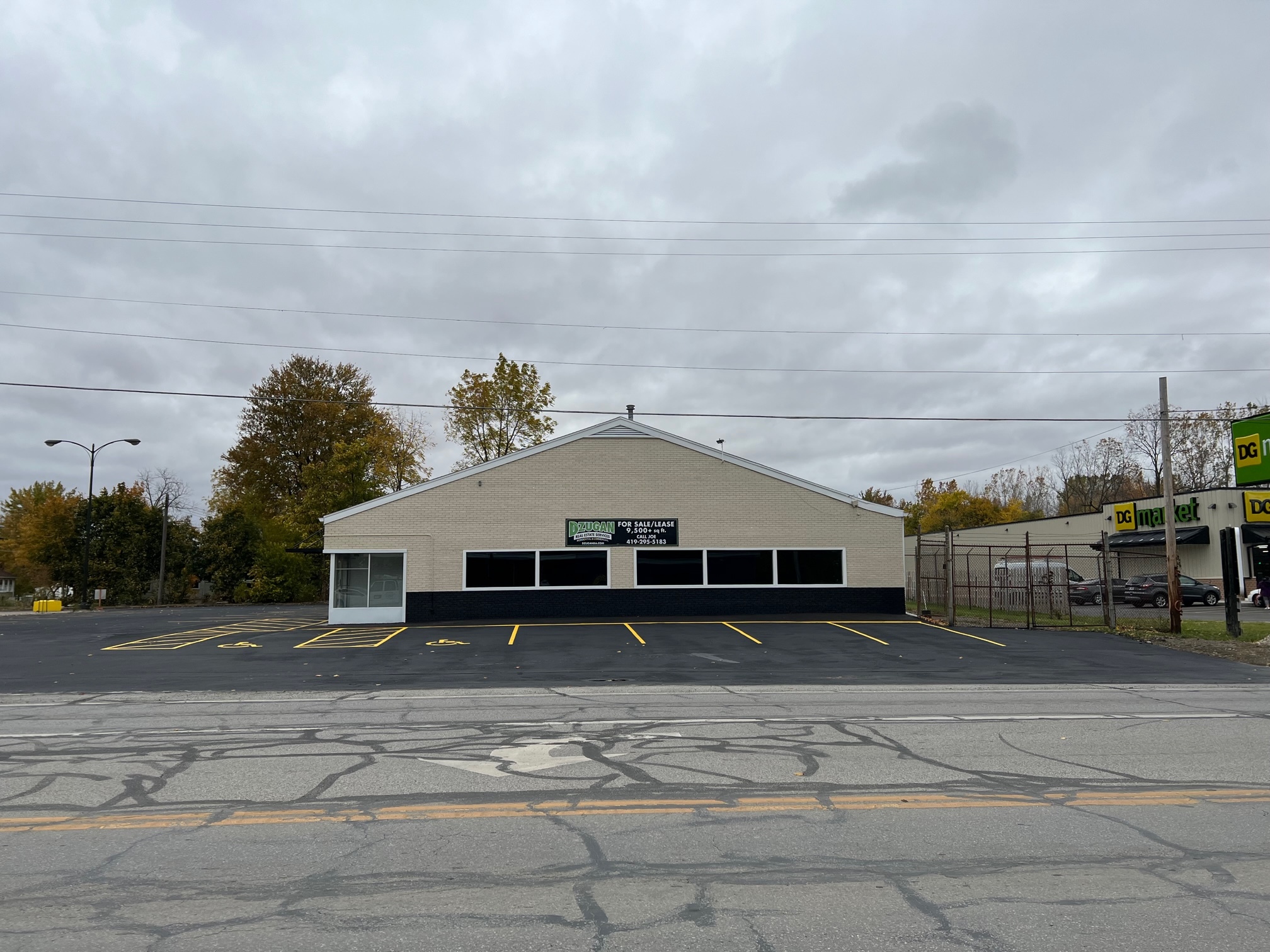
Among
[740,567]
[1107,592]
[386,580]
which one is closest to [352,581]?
[386,580]

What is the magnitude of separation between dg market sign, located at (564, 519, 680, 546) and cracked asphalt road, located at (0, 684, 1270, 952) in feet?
59.7

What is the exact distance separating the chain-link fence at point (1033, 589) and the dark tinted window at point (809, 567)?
3.36 metres

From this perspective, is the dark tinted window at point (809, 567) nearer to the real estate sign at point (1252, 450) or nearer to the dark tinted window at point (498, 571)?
the dark tinted window at point (498, 571)

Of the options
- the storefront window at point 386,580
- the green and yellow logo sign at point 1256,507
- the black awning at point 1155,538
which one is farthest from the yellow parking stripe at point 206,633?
the green and yellow logo sign at point 1256,507

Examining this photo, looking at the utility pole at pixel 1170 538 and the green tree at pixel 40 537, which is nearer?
the utility pole at pixel 1170 538

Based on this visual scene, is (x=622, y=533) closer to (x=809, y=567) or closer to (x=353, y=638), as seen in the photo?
(x=809, y=567)

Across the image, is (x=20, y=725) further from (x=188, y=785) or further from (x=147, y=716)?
(x=188, y=785)

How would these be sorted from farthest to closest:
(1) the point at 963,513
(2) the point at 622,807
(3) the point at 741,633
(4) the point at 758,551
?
(1) the point at 963,513 < (4) the point at 758,551 < (3) the point at 741,633 < (2) the point at 622,807

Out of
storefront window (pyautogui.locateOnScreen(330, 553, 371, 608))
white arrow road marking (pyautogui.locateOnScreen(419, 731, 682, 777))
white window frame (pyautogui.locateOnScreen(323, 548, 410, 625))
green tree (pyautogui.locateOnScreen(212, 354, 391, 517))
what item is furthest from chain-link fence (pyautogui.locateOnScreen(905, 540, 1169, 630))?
green tree (pyautogui.locateOnScreen(212, 354, 391, 517))

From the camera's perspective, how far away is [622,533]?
29.0 meters

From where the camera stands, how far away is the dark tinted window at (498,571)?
28.4 meters

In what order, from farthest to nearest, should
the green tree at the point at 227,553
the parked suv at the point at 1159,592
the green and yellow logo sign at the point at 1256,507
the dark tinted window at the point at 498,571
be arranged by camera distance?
the green tree at the point at 227,553 < the green and yellow logo sign at the point at 1256,507 < the parked suv at the point at 1159,592 < the dark tinted window at the point at 498,571

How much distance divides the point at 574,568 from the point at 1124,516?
107ft

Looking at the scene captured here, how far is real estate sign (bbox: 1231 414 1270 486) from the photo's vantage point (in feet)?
80.3
